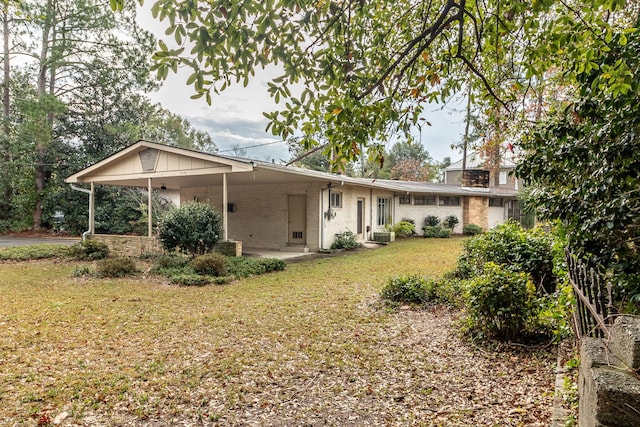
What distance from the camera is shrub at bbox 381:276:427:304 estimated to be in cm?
573

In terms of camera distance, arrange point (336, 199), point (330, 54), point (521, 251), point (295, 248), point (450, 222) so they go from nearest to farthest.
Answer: point (330, 54) < point (521, 251) < point (295, 248) < point (336, 199) < point (450, 222)

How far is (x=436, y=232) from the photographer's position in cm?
1917

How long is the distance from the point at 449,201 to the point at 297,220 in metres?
Result: 11.3

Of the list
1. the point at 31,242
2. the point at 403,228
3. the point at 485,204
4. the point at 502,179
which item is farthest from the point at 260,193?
the point at 502,179

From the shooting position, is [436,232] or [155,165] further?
[436,232]

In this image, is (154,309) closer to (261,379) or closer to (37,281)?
(261,379)

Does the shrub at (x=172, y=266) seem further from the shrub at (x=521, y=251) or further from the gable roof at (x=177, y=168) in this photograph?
the shrub at (x=521, y=251)

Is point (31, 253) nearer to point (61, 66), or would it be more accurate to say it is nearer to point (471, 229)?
point (61, 66)

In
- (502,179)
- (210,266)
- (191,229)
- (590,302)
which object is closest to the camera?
(590,302)

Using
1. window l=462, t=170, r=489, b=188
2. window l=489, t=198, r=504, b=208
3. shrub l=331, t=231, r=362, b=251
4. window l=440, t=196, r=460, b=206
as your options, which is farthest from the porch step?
window l=489, t=198, r=504, b=208

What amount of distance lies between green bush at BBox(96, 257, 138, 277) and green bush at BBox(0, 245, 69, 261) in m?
4.36

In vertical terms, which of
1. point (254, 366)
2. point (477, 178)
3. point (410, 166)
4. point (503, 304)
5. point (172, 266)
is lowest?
point (254, 366)

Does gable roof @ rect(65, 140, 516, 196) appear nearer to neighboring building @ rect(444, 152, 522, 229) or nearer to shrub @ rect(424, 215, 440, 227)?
shrub @ rect(424, 215, 440, 227)

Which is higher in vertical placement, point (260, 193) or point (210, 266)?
point (260, 193)
